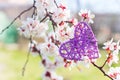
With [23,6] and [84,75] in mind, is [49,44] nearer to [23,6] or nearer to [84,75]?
[84,75]

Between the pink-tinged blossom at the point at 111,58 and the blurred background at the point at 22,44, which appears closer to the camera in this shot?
the pink-tinged blossom at the point at 111,58

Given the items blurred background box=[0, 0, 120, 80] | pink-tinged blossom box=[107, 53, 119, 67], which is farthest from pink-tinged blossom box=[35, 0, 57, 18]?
blurred background box=[0, 0, 120, 80]

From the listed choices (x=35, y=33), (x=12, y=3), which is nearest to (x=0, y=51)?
(x=12, y=3)

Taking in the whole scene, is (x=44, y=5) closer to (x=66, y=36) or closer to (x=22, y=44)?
(x=66, y=36)

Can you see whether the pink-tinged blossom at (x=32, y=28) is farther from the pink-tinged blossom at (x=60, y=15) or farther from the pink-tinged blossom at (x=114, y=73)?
the pink-tinged blossom at (x=114, y=73)

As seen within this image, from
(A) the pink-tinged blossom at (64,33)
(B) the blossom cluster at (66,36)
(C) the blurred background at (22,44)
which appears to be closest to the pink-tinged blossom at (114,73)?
(B) the blossom cluster at (66,36)

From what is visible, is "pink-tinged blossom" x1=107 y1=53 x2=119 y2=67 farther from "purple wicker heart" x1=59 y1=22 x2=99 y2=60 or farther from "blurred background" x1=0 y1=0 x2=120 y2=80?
"blurred background" x1=0 y1=0 x2=120 y2=80
